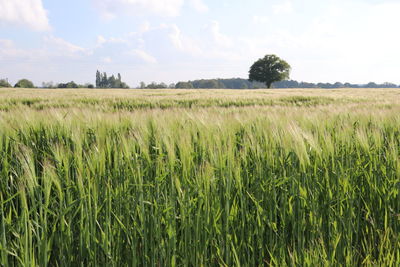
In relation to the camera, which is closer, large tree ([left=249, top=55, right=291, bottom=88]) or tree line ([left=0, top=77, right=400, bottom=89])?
large tree ([left=249, top=55, right=291, bottom=88])

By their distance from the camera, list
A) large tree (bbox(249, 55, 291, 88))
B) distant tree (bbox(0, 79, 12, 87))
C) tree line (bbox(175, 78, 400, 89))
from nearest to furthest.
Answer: large tree (bbox(249, 55, 291, 88)) < distant tree (bbox(0, 79, 12, 87)) < tree line (bbox(175, 78, 400, 89))

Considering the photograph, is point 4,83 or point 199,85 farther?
point 199,85

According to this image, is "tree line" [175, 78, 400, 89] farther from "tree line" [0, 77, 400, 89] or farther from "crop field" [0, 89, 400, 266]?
"crop field" [0, 89, 400, 266]

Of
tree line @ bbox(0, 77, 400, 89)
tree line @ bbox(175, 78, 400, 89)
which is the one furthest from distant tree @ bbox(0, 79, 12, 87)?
tree line @ bbox(175, 78, 400, 89)

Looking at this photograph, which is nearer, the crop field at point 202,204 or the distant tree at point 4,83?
the crop field at point 202,204

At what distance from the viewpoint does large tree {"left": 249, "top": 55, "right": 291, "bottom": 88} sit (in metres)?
51.8

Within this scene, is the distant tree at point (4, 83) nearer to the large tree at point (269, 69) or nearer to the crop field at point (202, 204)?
the large tree at point (269, 69)

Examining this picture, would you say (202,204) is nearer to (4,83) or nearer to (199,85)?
(4,83)

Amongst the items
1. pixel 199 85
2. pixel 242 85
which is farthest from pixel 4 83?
pixel 242 85

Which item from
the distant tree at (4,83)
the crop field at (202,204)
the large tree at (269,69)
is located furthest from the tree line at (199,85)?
the crop field at (202,204)

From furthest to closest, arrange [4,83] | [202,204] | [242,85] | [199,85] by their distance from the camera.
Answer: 1. [242,85]
2. [199,85]
3. [4,83]
4. [202,204]

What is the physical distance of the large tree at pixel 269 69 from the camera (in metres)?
51.8

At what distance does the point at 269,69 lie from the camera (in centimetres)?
5203

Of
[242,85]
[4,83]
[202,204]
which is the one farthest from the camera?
[242,85]
